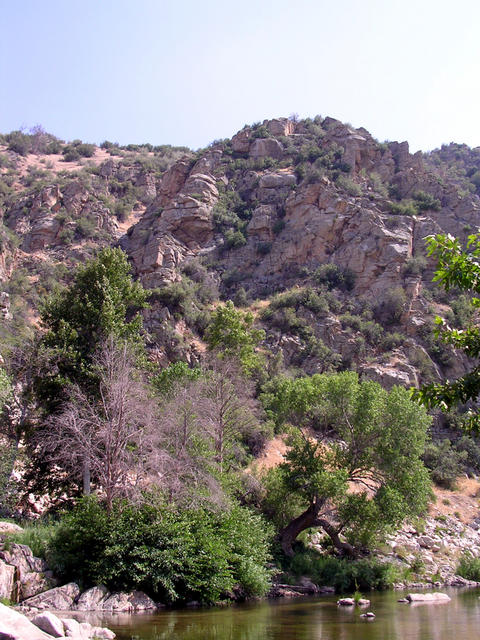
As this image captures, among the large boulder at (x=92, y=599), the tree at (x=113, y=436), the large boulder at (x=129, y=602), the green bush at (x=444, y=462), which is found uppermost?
the tree at (x=113, y=436)

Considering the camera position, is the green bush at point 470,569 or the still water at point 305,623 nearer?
the still water at point 305,623

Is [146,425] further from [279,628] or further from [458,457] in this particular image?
[458,457]

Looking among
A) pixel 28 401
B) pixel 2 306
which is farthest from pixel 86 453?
pixel 2 306

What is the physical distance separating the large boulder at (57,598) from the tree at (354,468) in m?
10.8

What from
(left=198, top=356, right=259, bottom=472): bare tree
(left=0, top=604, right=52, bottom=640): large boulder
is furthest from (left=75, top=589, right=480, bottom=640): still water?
(left=198, top=356, right=259, bottom=472): bare tree

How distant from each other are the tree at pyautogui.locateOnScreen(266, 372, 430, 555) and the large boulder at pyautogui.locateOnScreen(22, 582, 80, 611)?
→ 1082 centimetres

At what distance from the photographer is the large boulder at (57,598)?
45.9ft

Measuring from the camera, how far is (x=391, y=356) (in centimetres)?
4325

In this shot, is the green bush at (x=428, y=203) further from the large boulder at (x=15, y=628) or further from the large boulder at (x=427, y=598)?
the large boulder at (x=15, y=628)

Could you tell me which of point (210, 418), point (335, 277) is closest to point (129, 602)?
point (210, 418)

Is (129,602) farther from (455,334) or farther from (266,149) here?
(266,149)

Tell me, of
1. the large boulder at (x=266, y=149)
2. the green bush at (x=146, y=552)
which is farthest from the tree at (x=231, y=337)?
the large boulder at (x=266, y=149)

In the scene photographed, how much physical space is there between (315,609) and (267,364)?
85.0 ft

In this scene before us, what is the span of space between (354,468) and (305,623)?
10972mm
